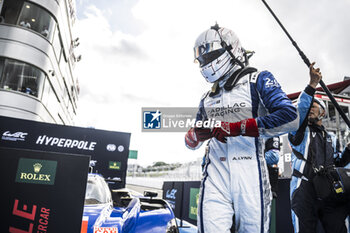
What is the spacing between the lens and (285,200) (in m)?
3.87

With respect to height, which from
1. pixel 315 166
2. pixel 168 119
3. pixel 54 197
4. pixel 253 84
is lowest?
pixel 54 197

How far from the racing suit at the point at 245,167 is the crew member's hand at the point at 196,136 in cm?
12

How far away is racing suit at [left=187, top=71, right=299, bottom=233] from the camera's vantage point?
1.58m

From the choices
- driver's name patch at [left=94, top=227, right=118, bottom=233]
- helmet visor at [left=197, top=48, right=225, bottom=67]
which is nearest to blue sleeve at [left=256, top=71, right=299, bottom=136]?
helmet visor at [left=197, top=48, right=225, bottom=67]

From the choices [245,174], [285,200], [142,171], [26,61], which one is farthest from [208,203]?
[142,171]

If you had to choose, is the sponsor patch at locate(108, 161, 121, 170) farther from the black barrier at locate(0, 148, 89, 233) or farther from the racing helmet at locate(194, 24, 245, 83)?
the black barrier at locate(0, 148, 89, 233)

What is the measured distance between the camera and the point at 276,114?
1.62 meters

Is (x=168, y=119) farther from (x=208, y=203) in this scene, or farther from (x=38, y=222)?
(x=38, y=222)

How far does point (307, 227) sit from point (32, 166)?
7.88 ft

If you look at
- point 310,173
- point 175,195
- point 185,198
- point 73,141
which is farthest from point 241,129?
point 73,141

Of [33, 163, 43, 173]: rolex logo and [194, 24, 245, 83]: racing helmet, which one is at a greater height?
[194, 24, 245, 83]: racing helmet

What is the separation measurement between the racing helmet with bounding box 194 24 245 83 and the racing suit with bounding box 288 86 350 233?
0.85 meters

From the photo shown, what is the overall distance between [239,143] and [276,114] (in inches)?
11.5

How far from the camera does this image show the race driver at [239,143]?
5.20 feet
